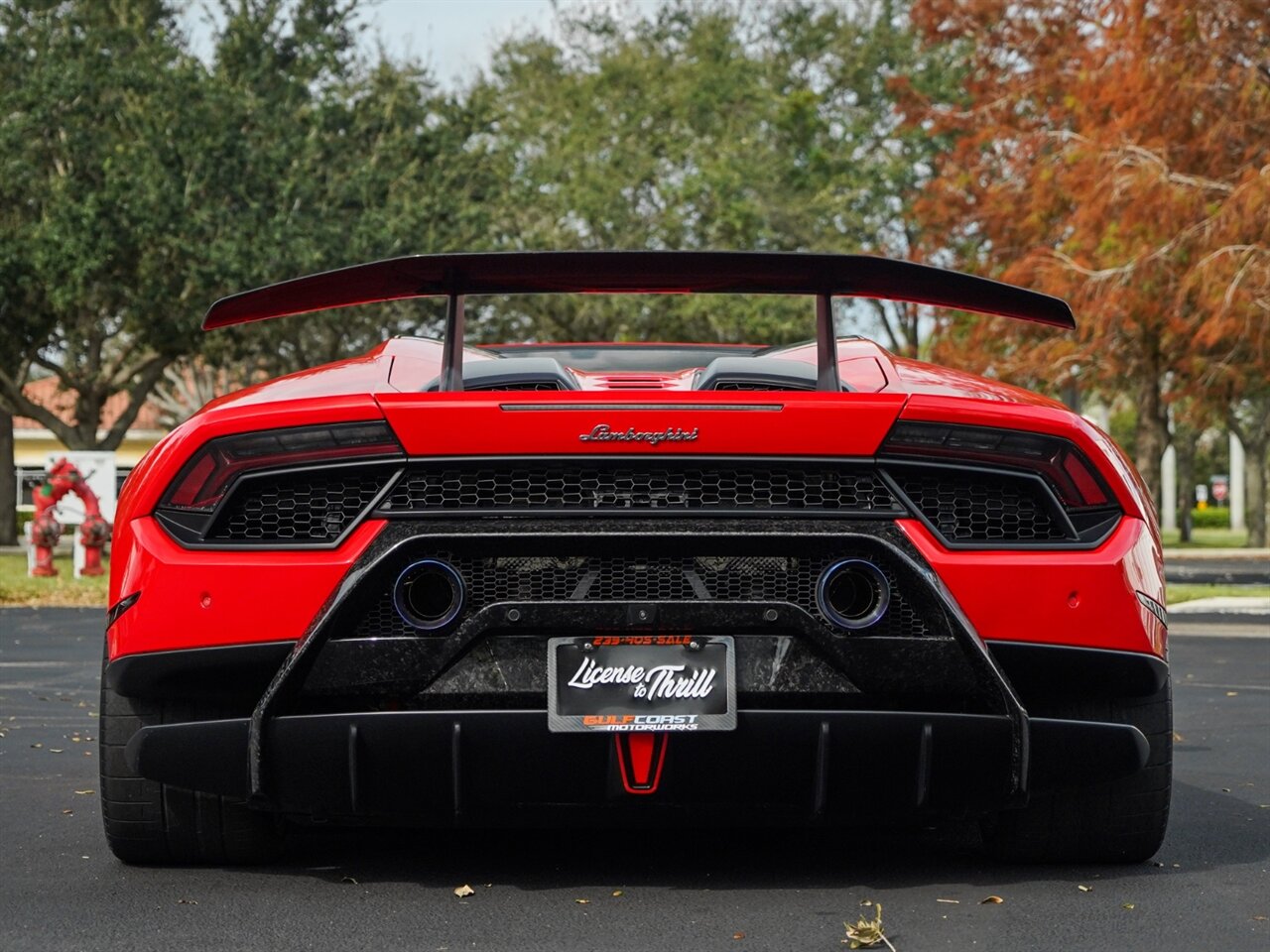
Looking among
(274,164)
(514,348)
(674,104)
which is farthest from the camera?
(674,104)

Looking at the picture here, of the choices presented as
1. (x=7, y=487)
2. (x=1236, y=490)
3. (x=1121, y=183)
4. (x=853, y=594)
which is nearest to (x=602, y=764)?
(x=853, y=594)

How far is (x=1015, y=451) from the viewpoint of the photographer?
388cm

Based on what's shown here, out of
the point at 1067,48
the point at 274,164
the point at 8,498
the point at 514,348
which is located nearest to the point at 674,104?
the point at 274,164

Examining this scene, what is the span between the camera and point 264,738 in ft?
12.3

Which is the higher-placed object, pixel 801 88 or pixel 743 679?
pixel 801 88

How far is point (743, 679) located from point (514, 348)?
5.44 feet

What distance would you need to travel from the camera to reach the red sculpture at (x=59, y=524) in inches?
818

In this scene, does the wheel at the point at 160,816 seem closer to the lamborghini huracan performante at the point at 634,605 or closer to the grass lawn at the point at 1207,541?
the lamborghini huracan performante at the point at 634,605

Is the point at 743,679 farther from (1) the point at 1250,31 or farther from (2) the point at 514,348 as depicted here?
(1) the point at 1250,31

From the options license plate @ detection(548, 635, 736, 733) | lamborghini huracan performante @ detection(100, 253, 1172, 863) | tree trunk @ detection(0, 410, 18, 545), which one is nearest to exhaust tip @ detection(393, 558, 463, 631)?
lamborghini huracan performante @ detection(100, 253, 1172, 863)

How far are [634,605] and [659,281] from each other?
0.78 m

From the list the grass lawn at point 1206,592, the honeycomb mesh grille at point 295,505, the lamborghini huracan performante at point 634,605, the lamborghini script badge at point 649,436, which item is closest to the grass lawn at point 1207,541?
the grass lawn at point 1206,592

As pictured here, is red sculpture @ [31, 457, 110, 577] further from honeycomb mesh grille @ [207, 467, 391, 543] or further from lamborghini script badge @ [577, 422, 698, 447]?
lamborghini script badge @ [577, 422, 698, 447]

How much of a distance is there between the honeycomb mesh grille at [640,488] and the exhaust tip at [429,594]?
0.13m
